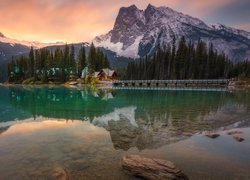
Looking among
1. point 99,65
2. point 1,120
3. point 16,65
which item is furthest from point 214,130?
point 16,65

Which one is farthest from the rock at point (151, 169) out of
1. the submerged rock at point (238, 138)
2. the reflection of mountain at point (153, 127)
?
the submerged rock at point (238, 138)

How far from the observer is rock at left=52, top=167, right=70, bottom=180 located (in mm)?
12973

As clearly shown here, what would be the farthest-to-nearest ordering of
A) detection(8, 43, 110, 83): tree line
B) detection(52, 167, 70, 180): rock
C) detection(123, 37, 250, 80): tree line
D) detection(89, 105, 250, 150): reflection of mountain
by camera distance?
detection(8, 43, 110, 83): tree line < detection(123, 37, 250, 80): tree line < detection(89, 105, 250, 150): reflection of mountain < detection(52, 167, 70, 180): rock

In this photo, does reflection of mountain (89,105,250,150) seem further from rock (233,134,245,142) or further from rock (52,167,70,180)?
rock (52,167,70,180)

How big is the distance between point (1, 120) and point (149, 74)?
126 metres

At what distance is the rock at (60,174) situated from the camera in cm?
1297

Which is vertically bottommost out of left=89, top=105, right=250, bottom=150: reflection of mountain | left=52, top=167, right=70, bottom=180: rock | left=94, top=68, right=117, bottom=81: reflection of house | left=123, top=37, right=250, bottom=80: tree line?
left=52, top=167, right=70, bottom=180: rock

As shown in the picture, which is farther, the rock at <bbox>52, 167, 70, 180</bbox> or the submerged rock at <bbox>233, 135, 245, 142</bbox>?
the submerged rock at <bbox>233, 135, 245, 142</bbox>

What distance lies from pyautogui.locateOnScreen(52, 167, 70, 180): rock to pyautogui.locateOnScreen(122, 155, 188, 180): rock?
299 centimetres

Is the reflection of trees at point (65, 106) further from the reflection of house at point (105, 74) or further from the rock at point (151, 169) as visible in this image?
the reflection of house at point (105, 74)

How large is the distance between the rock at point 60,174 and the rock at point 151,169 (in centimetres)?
299

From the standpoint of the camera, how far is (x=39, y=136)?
72.9 ft

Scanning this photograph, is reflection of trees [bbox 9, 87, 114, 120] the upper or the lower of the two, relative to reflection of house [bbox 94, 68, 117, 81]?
lower

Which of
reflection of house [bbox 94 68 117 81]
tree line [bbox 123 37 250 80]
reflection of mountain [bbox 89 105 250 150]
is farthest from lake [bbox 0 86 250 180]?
reflection of house [bbox 94 68 117 81]
